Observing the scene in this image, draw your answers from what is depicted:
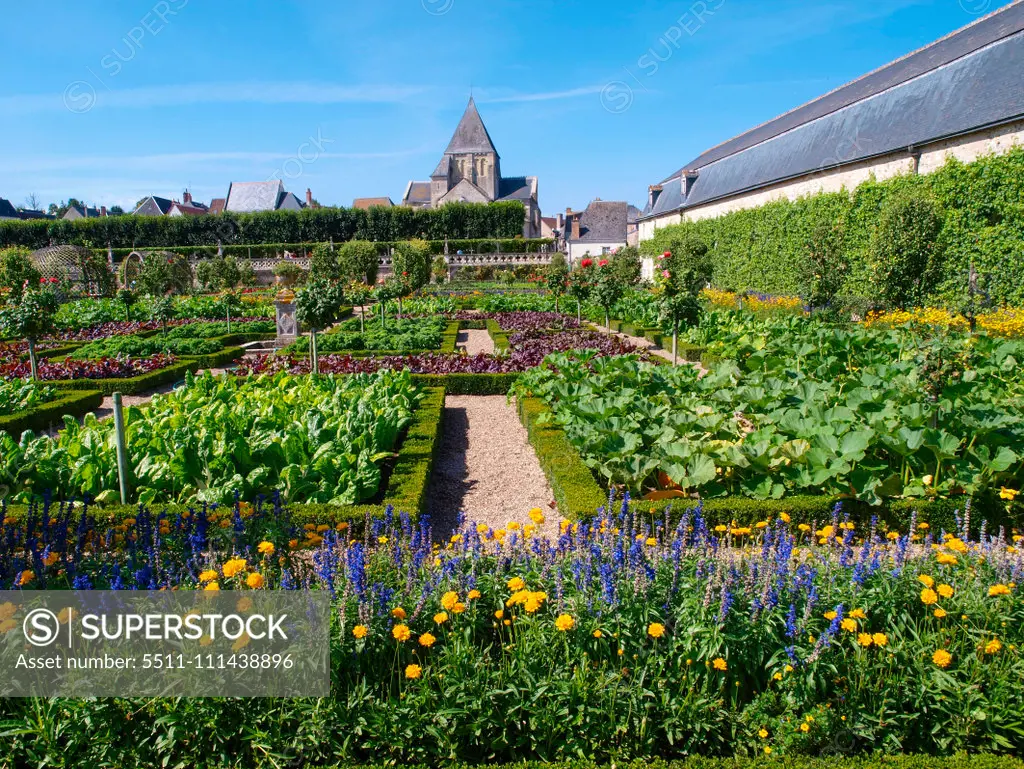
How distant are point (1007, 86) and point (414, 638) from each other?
742 inches

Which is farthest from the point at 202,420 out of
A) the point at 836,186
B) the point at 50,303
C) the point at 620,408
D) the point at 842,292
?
the point at 836,186

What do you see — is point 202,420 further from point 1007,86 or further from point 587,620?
point 1007,86

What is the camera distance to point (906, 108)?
1900 cm

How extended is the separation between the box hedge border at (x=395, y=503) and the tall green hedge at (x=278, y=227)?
4315cm

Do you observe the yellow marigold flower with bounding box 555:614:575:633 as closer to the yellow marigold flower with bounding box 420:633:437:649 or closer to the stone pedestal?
the yellow marigold flower with bounding box 420:633:437:649

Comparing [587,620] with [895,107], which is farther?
[895,107]

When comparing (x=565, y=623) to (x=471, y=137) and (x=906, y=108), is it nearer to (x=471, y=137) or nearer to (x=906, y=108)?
(x=906, y=108)

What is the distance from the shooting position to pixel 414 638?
2842 mm

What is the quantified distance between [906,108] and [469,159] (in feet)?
176

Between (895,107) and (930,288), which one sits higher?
(895,107)

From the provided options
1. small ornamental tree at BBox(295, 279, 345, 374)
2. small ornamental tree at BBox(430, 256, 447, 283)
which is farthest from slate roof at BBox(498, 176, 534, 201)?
small ornamental tree at BBox(295, 279, 345, 374)

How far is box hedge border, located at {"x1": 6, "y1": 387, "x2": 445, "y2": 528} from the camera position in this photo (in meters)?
4.76

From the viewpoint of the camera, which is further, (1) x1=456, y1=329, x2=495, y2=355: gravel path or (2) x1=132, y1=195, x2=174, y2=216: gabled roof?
(2) x1=132, y1=195, x2=174, y2=216: gabled roof

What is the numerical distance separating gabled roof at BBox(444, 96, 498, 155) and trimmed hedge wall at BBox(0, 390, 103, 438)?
205ft
